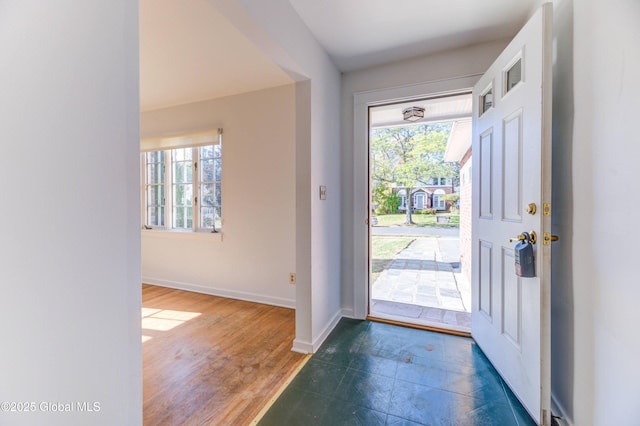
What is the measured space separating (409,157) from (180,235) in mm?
7657

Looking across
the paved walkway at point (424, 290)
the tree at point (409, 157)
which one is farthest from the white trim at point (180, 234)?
the tree at point (409, 157)

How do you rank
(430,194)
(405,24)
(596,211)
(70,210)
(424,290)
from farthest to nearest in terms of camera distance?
(430,194), (424,290), (405,24), (596,211), (70,210)

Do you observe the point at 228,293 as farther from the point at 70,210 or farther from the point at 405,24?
the point at 405,24

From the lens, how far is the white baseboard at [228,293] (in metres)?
2.99

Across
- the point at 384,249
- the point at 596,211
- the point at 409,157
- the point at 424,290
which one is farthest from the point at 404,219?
the point at 596,211

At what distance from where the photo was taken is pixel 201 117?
333 cm

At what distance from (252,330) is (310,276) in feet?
2.93

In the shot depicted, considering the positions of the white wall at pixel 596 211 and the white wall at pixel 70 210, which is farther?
the white wall at pixel 596 211

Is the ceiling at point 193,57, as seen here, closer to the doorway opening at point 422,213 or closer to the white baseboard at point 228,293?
the doorway opening at point 422,213

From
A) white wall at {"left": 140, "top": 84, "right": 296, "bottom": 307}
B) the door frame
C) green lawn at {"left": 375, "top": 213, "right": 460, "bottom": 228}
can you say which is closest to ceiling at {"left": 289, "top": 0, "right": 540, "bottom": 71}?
the door frame

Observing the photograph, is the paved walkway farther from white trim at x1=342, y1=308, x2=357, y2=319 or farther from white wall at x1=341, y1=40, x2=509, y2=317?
white wall at x1=341, y1=40, x2=509, y2=317

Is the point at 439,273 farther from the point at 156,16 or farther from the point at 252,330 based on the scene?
the point at 156,16

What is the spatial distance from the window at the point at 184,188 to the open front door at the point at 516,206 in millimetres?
2840

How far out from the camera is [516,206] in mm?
1530
